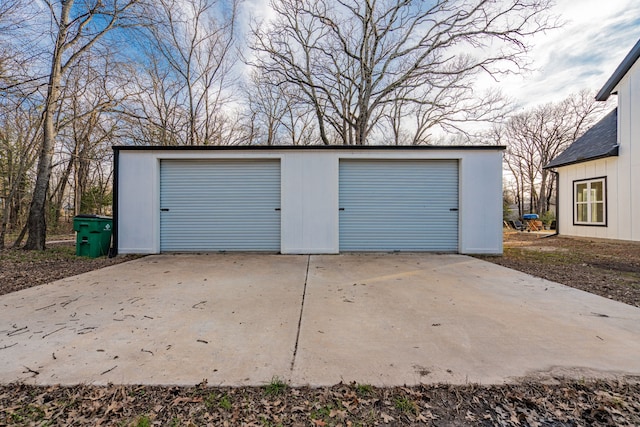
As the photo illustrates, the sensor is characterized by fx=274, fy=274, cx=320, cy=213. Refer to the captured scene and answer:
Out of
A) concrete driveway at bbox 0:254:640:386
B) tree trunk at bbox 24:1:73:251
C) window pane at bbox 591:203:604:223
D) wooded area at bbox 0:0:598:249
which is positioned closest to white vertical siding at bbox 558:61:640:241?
window pane at bbox 591:203:604:223

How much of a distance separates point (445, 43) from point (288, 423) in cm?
1587

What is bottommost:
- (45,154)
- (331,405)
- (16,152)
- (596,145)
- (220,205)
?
(331,405)

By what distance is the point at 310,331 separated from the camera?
2.48 meters

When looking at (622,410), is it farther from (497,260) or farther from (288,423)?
(497,260)

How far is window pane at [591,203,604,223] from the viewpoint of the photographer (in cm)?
895

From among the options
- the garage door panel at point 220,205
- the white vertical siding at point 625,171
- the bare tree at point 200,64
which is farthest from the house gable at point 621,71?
the bare tree at point 200,64

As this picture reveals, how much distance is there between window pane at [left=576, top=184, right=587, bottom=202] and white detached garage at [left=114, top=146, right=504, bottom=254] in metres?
5.86

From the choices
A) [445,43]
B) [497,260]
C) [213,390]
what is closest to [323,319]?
[213,390]

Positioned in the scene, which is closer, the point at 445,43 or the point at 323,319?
the point at 323,319

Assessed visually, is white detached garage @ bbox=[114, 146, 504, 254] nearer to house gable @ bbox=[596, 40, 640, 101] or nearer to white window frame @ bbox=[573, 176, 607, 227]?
white window frame @ bbox=[573, 176, 607, 227]

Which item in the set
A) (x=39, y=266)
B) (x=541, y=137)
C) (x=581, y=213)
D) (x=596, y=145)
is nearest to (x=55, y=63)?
(x=39, y=266)

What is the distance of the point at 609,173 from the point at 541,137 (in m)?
17.5

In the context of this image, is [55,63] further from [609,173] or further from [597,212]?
[597,212]

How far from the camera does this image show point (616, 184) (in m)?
8.40
